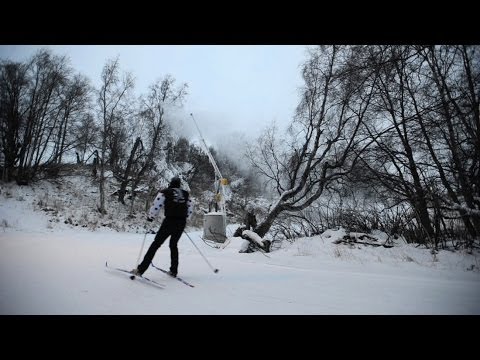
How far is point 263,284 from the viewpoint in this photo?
5.25m

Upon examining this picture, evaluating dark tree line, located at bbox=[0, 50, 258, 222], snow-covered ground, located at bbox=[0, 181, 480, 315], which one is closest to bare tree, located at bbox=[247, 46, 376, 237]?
snow-covered ground, located at bbox=[0, 181, 480, 315]

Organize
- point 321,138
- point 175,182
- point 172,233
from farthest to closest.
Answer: point 321,138 → point 175,182 → point 172,233

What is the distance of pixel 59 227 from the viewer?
16.1 m

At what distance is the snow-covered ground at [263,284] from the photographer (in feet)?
12.1

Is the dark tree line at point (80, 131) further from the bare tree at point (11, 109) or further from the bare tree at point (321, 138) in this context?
the bare tree at point (321, 138)

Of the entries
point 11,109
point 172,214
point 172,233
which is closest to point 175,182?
point 172,214

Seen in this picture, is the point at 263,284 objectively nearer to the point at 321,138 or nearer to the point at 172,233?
the point at 172,233

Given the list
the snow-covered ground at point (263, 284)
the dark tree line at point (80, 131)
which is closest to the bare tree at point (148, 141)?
the dark tree line at point (80, 131)

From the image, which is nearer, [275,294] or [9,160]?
[275,294]

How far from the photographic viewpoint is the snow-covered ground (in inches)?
145

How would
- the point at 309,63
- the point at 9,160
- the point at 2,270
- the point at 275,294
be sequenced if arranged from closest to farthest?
the point at 275,294
the point at 2,270
the point at 309,63
the point at 9,160
